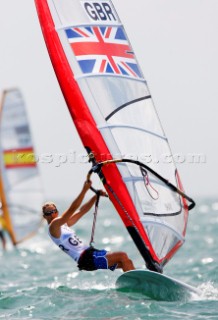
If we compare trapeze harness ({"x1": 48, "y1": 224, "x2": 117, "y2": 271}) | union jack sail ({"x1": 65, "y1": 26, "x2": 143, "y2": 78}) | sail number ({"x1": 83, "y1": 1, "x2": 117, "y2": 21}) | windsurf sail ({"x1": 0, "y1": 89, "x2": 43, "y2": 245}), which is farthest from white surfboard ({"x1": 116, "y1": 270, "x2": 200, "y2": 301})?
windsurf sail ({"x1": 0, "y1": 89, "x2": 43, "y2": 245})

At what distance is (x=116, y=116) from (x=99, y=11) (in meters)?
A: 0.97

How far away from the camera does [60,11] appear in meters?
6.39

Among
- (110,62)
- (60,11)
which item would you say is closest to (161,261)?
(110,62)

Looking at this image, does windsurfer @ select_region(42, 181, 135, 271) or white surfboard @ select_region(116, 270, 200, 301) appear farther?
windsurfer @ select_region(42, 181, 135, 271)

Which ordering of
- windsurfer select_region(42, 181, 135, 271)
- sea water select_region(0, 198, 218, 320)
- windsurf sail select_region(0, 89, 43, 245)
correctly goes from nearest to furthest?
sea water select_region(0, 198, 218, 320) < windsurfer select_region(42, 181, 135, 271) < windsurf sail select_region(0, 89, 43, 245)

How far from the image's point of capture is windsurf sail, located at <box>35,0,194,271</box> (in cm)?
634

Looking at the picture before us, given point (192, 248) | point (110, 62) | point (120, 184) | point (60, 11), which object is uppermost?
point (60, 11)

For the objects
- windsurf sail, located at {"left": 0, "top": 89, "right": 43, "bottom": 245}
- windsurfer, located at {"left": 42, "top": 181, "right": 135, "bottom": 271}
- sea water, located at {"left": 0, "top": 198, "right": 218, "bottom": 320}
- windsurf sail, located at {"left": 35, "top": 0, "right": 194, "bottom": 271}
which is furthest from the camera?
windsurf sail, located at {"left": 0, "top": 89, "right": 43, "bottom": 245}

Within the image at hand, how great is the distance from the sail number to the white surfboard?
7.38ft

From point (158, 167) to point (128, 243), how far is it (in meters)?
9.63

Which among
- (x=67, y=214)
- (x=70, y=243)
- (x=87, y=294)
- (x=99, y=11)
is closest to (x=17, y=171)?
(x=87, y=294)

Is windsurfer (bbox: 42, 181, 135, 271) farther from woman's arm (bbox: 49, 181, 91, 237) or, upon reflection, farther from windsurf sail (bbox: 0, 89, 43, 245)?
windsurf sail (bbox: 0, 89, 43, 245)

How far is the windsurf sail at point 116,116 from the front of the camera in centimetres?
634

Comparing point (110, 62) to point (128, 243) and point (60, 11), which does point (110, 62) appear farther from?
point (128, 243)
